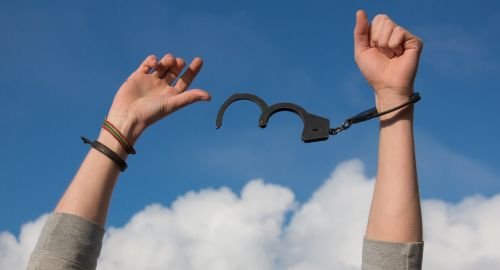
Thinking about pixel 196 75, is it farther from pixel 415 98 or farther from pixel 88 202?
pixel 415 98

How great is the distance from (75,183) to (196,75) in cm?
125

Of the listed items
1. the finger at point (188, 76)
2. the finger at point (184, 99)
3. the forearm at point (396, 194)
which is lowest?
the forearm at point (396, 194)

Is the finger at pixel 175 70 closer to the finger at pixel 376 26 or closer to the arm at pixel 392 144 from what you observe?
the arm at pixel 392 144

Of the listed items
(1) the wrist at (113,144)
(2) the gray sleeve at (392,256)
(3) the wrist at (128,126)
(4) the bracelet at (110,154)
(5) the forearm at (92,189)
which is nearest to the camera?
(2) the gray sleeve at (392,256)

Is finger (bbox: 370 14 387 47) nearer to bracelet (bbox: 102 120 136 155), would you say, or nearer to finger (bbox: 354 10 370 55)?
finger (bbox: 354 10 370 55)

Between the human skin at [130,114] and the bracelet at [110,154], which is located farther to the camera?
the bracelet at [110,154]

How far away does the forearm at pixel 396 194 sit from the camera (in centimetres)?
258

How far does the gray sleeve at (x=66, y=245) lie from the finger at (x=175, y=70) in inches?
52.9

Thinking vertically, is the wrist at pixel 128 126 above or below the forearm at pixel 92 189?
above

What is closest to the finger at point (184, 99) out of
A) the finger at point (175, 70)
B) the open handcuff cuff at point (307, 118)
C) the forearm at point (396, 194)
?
the open handcuff cuff at point (307, 118)

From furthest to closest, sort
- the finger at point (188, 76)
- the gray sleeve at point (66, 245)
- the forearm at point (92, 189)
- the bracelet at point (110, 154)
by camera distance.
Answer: the finger at point (188, 76) < the bracelet at point (110, 154) < the forearm at point (92, 189) < the gray sleeve at point (66, 245)

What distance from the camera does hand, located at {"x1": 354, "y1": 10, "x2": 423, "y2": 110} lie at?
2.96m

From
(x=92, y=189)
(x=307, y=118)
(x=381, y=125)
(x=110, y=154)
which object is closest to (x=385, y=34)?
(x=381, y=125)

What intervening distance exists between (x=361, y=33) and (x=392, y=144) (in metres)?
0.75
